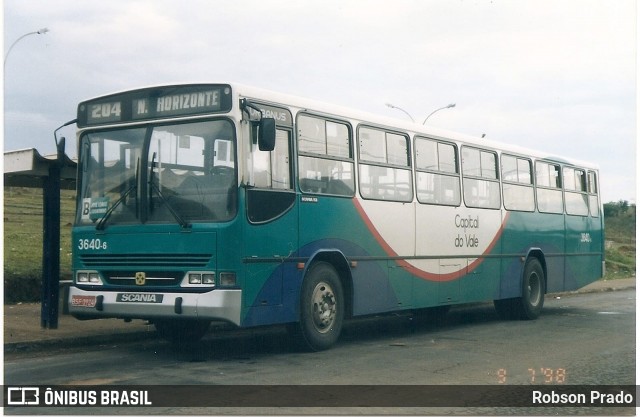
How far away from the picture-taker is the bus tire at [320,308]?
11.3 metres

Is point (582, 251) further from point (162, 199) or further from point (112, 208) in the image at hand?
point (112, 208)

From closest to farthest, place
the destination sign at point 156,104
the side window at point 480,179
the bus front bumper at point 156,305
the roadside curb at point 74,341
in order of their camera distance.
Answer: the bus front bumper at point 156,305
the destination sign at point 156,104
the roadside curb at point 74,341
the side window at point 480,179

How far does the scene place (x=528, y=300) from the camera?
56.1ft

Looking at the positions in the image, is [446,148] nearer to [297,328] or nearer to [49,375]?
[297,328]

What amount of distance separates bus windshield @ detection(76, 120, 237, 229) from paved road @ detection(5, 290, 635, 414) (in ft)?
5.63

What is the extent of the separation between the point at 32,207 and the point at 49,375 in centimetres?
2127

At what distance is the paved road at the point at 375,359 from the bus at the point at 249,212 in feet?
1.76

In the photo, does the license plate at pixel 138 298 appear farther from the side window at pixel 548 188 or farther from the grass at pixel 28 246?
the side window at pixel 548 188

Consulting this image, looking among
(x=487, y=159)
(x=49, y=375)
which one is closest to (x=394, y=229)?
(x=487, y=159)

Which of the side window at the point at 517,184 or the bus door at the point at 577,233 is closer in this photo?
the side window at the point at 517,184

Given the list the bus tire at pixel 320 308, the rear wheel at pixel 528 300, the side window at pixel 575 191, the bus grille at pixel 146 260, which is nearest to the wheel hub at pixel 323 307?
the bus tire at pixel 320 308

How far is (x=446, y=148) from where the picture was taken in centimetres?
1482

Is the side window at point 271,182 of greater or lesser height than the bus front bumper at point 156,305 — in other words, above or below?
above

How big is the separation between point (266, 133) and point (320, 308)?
8.31 feet
